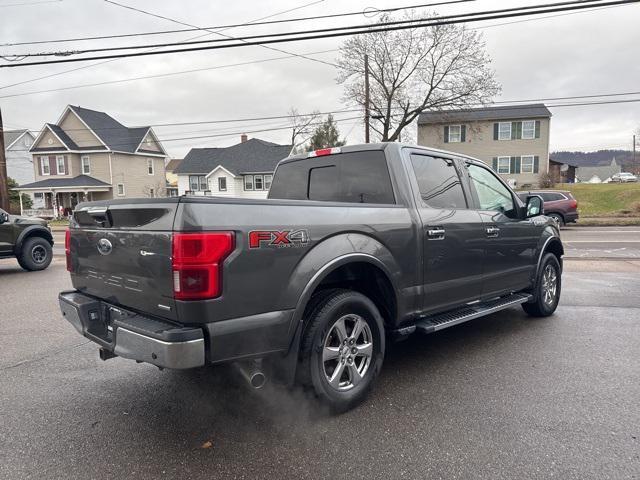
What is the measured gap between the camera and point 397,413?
10.6ft

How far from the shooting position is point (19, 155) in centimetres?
4447

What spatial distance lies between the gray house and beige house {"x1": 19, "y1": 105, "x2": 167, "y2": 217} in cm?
883

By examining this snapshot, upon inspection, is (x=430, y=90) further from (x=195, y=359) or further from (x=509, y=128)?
(x=195, y=359)

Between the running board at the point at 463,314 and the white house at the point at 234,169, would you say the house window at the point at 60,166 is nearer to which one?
the white house at the point at 234,169

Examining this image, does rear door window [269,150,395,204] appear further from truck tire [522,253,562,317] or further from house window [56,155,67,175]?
house window [56,155,67,175]

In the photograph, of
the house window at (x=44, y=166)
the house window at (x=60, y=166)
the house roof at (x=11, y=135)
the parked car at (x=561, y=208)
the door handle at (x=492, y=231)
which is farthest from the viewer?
the house roof at (x=11, y=135)

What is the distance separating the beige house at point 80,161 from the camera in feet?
119

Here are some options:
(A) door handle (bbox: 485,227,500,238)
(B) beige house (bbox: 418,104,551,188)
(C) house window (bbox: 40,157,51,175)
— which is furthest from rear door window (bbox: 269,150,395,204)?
(C) house window (bbox: 40,157,51,175)

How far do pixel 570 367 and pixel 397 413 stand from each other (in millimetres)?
1873

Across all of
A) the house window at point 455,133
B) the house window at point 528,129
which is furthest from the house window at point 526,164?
the house window at point 455,133

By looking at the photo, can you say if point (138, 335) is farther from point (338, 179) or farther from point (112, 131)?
point (112, 131)

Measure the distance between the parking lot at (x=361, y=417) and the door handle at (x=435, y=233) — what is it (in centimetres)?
119

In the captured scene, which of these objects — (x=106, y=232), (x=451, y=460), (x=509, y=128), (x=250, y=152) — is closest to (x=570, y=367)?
(x=451, y=460)

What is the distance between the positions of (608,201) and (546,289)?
2790 cm
